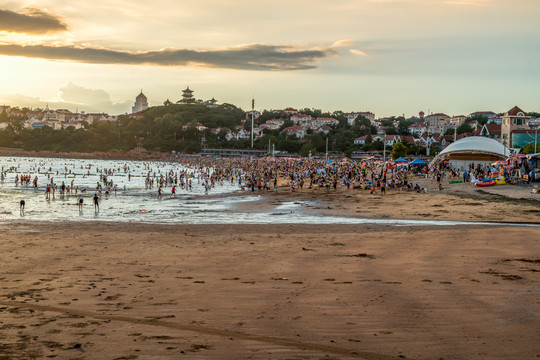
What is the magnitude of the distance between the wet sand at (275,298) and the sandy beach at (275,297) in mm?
27

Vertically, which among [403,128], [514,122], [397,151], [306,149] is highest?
[403,128]

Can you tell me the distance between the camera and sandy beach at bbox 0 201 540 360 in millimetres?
6070

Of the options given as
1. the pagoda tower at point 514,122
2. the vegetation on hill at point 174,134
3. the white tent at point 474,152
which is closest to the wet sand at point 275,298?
the white tent at point 474,152

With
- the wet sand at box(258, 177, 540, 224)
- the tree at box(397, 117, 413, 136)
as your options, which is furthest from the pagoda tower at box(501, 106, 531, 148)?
the tree at box(397, 117, 413, 136)

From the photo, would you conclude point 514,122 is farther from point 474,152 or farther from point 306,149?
point 306,149

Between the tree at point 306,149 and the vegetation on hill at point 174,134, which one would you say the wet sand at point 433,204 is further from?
the vegetation on hill at point 174,134

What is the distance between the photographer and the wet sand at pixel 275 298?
19.9 feet

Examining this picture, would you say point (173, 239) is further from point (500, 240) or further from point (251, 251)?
point (500, 240)

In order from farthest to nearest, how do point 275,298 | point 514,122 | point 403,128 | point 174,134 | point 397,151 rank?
point 403,128, point 174,134, point 514,122, point 397,151, point 275,298

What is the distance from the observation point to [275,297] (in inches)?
325

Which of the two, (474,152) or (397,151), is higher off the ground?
(397,151)

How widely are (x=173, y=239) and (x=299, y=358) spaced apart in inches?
401

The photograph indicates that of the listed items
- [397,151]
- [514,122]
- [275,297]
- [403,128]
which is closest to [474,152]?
[397,151]

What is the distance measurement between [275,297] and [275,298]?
0.06m
